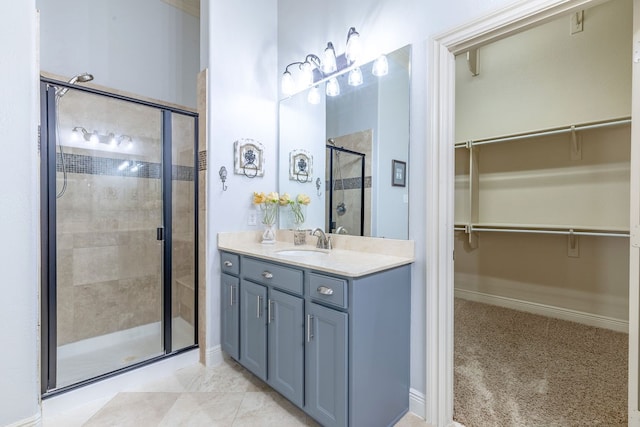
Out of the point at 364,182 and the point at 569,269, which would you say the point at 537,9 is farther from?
the point at 569,269

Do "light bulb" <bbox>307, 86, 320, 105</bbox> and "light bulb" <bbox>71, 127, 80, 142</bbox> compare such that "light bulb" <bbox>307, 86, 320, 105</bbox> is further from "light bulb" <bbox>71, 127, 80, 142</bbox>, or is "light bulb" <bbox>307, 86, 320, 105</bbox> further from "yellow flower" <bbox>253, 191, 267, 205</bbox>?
"light bulb" <bbox>71, 127, 80, 142</bbox>

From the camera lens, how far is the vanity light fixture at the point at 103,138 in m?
2.37

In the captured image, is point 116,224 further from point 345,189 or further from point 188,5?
point 188,5

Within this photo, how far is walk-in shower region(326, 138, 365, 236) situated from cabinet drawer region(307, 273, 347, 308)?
2.05 ft

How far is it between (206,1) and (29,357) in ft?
7.96

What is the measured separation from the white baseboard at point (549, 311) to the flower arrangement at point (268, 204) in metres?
2.58

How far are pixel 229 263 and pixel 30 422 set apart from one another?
3.93ft

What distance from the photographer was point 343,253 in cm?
196

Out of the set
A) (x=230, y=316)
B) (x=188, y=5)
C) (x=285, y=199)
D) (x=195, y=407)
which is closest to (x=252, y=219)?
(x=285, y=199)

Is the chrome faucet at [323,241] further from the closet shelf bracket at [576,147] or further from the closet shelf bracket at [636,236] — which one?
the closet shelf bracket at [576,147]

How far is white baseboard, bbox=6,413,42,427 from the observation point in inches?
53.8

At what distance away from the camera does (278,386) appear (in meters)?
1.74

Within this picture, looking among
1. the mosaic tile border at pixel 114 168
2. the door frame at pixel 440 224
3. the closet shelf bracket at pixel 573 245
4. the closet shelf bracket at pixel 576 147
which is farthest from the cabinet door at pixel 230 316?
the closet shelf bracket at pixel 576 147

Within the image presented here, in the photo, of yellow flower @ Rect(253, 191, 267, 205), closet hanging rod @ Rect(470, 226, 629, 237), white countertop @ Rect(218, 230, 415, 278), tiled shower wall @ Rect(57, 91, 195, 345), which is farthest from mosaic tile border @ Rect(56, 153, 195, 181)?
closet hanging rod @ Rect(470, 226, 629, 237)
